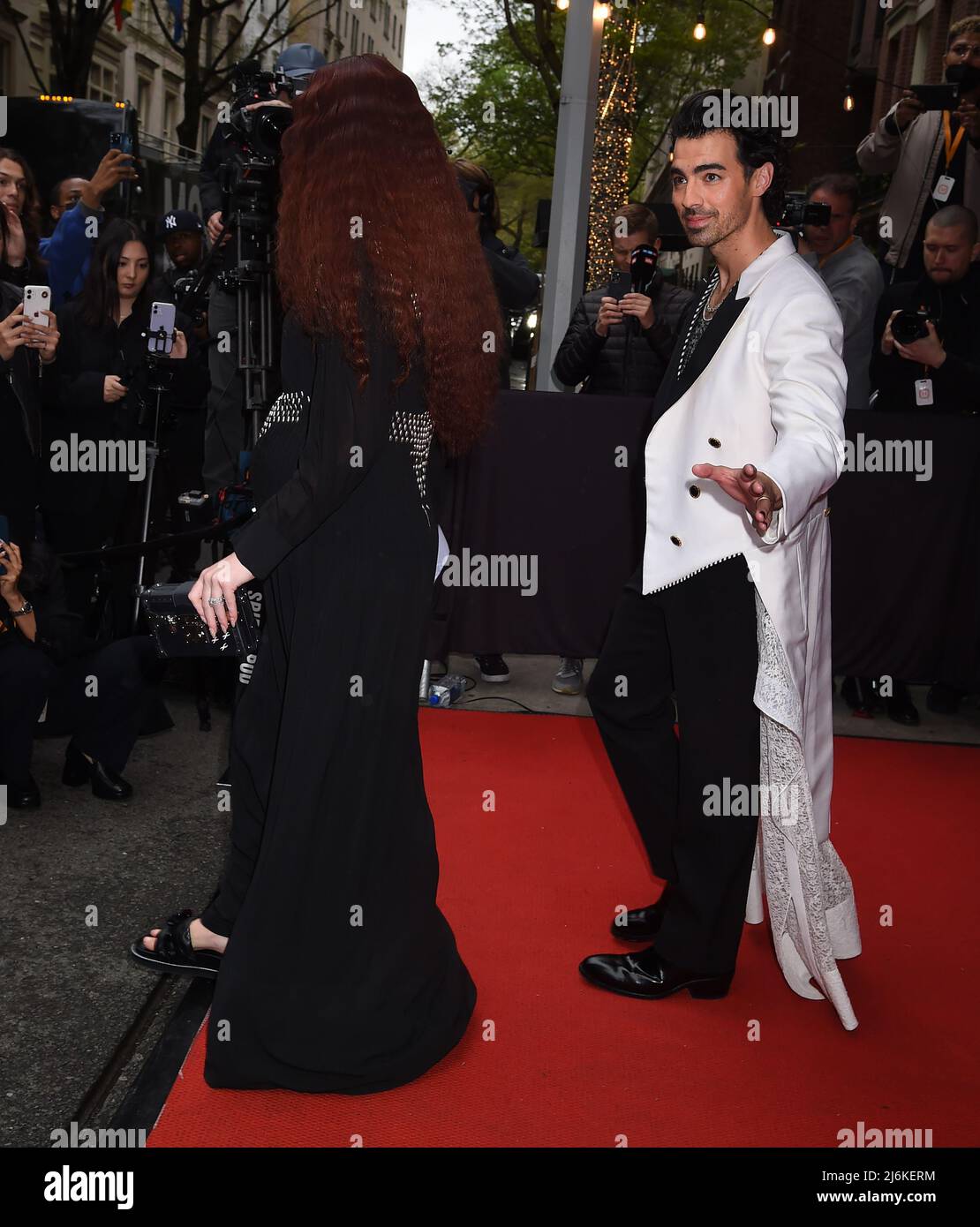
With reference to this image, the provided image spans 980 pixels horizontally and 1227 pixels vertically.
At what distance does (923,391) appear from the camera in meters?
6.34

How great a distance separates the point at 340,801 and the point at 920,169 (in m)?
6.33

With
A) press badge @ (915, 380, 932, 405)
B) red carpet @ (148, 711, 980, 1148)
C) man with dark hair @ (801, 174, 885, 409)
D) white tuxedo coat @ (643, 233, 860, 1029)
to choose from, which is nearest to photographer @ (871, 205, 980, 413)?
press badge @ (915, 380, 932, 405)

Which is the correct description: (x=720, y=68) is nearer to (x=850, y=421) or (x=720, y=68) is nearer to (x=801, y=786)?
(x=850, y=421)

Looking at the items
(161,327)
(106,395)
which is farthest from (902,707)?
(106,395)

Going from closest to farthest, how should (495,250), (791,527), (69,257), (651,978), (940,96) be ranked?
(791,527) < (651,978) < (495,250) < (940,96) < (69,257)

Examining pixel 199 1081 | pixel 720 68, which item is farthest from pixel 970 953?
pixel 720 68

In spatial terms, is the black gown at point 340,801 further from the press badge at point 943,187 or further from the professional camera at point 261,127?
the press badge at point 943,187

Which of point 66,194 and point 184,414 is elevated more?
point 66,194

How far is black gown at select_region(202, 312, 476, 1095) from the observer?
2.76 meters

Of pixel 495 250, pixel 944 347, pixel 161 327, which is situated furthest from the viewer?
pixel 944 347

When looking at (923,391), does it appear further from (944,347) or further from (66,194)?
(66,194)

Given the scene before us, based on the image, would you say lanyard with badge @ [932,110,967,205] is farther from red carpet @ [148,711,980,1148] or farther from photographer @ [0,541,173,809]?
photographer @ [0,541,173,809]

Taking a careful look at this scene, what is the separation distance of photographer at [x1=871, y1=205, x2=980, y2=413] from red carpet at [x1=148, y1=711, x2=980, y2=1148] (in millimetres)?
2411

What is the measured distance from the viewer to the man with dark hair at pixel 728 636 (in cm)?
299
